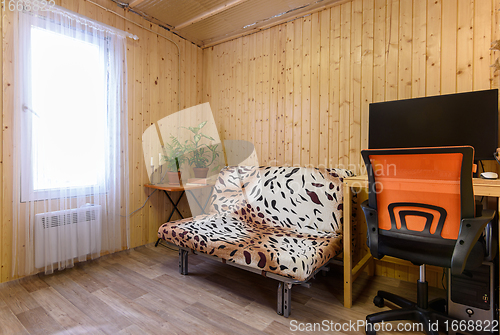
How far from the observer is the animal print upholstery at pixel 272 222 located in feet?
5.79

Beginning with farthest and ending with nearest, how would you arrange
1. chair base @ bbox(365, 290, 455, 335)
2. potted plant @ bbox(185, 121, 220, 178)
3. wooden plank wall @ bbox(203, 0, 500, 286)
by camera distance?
potted plant @ bbox(185, 121, 220, 178)
wooden plank wall @ bbox(203, 0, 500, 286)
chair base @ bbox(365, 290, 455, 335)

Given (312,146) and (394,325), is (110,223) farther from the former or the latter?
(394,325)

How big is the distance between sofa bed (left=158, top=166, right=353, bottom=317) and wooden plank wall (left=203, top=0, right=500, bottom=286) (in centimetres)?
45

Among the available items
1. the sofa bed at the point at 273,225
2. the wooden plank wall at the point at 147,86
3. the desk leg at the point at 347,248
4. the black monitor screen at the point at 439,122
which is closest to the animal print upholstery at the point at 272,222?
the sofa bed at the point at 273,225

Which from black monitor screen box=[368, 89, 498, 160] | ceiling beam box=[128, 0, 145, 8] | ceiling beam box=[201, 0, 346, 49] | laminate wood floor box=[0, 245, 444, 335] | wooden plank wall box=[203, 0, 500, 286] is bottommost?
laminate wood floor box=[0, 245, 444, 335]

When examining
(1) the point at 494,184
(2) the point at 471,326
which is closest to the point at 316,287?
(2) the point at 471,326

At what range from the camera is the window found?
7.11 ft

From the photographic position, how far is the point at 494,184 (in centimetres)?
137

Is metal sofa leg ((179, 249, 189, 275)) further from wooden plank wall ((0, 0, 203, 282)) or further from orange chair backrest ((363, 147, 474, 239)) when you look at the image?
orange chair backrest ((363, 147, 474, 239))

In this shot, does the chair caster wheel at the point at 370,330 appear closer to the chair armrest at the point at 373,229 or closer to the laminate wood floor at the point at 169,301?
the laminate wood floor at the point at 169,301

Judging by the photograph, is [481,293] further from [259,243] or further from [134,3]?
[134,3]

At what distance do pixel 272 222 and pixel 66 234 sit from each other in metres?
1.88

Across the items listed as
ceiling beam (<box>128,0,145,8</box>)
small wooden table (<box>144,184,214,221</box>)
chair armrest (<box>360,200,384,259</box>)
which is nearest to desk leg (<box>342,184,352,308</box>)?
chair armrest (<box>360,200,384,259</box>)

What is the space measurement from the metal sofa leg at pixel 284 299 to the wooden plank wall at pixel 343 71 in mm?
1175
